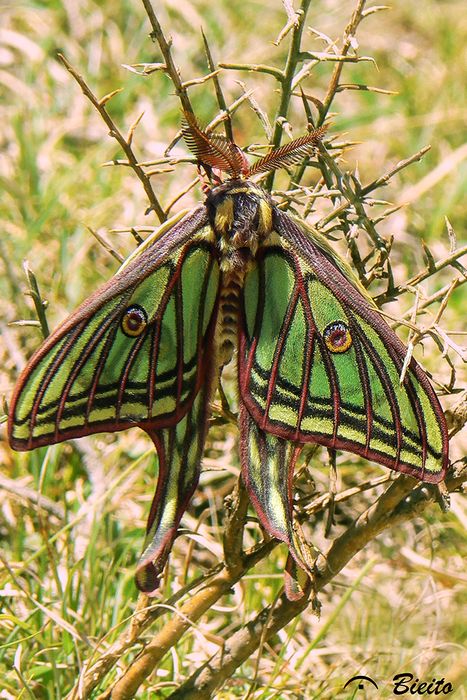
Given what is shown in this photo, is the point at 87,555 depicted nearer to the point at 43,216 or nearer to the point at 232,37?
the point at 43,216

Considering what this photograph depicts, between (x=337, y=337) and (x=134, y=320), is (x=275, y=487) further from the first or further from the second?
(x=134, y=320)

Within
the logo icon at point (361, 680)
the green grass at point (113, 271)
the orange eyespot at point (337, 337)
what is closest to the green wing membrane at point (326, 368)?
the orange eyespot at point (337, 337)

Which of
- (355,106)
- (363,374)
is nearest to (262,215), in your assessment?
(363,374)

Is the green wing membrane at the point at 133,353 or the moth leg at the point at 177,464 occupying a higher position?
the green wing membrane at the point at 133,353

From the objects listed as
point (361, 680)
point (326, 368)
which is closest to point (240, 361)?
point (326, 368)

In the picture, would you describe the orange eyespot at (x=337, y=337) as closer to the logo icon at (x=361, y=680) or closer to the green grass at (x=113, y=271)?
the green grass at (x=113, y=271)
